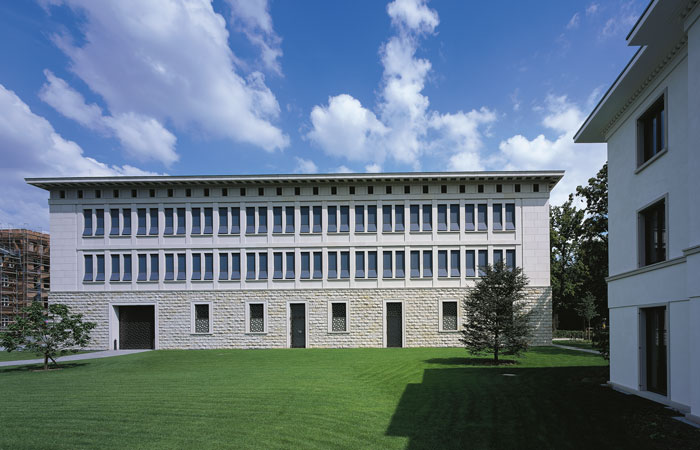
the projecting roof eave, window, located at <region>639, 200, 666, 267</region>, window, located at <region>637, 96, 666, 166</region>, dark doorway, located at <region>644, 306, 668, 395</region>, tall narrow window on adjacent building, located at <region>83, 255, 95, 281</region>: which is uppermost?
the projecting roof eave

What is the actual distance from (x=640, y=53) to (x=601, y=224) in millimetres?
24109

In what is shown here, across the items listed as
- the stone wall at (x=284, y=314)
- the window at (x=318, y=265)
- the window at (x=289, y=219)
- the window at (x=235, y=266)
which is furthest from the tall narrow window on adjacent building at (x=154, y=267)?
the window at (x=318, y=265)

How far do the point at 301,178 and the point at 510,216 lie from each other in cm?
1660

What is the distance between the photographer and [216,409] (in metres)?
11.3

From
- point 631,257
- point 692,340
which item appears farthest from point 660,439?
point 631,257

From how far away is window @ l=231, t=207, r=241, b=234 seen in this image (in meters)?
33.4

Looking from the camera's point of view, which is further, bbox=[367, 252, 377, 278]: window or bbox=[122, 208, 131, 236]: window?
bbox=[122, 208, 131, 236]: window

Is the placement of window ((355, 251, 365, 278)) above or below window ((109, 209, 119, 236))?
below

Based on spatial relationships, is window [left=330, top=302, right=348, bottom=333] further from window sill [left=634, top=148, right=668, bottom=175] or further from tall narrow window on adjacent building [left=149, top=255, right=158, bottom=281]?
window sill [left=634, top=148, right=668, bottom=175]

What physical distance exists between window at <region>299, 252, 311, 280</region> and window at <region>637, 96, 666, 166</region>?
941 inches

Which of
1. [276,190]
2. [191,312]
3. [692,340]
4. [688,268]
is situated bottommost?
[191,312]

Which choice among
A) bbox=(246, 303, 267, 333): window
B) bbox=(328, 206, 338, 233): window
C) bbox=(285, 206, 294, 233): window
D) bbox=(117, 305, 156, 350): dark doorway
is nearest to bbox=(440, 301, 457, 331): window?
bbox=(328, 206, 338, 233): window

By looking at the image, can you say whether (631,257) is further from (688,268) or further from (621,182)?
(688,268)

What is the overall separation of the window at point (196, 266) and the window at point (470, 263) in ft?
68.7
